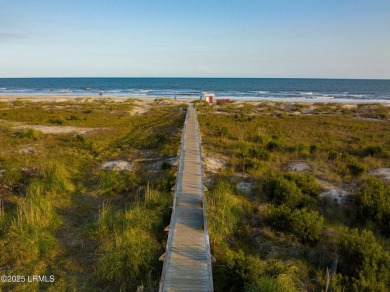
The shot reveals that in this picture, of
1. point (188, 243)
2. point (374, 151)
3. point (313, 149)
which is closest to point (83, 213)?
point (188, 243)

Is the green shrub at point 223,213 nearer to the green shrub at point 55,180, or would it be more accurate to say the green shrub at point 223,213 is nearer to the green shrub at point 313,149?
the green shrub at point 55,180

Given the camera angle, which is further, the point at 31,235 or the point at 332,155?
the point at 332,155

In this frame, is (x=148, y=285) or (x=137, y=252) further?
(x=137, y=252)

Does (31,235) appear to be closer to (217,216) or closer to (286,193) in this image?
(217,216)

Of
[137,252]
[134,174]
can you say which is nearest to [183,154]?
[134,174]

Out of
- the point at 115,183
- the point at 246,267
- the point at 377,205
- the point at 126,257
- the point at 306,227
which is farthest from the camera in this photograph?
the point at 115,183

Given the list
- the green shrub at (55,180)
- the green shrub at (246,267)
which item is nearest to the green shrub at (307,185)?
the green shrub at (246,267)

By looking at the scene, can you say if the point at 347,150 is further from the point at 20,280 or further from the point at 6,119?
the point at 6,119

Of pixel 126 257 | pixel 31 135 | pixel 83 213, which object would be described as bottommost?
pixel 83 213
